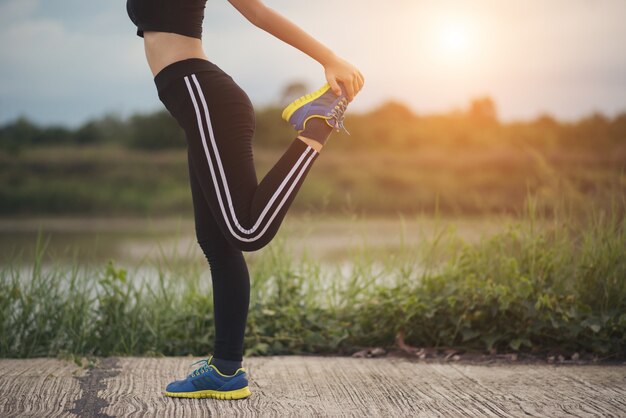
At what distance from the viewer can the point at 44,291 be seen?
3.53m

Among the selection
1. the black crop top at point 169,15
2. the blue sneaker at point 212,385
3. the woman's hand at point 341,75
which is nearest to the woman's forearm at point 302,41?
the woman's hand at point 341,75

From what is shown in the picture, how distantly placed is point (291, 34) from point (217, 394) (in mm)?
1148

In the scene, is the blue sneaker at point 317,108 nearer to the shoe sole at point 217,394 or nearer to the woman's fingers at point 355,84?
the woman's fingers at point 355,84

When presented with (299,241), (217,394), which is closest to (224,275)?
(217,394)

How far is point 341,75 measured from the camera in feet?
7.21

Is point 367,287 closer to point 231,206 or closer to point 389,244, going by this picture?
point 389,244

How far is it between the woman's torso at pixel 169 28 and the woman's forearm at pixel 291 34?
18 cm

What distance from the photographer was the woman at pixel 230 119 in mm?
2119

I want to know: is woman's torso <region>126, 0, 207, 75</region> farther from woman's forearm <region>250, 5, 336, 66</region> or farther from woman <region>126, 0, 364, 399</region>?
woman's forearm <region>250, 5, 336, 66</region>

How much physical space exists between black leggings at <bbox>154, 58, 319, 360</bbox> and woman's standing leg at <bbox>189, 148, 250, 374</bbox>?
69 millimetres

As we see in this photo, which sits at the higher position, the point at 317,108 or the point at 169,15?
the point at 169,15

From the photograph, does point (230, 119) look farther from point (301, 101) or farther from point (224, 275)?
point (224, 275)

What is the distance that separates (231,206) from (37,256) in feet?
6.03

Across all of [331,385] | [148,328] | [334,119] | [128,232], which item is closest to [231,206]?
[334,119]
